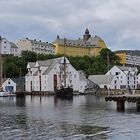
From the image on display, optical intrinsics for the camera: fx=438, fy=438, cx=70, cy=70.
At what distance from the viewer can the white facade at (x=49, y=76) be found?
486 ft

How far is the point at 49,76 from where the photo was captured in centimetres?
14800

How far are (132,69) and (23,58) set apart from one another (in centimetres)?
4920

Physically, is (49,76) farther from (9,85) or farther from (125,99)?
(125,99)

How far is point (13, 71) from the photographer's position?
173 meters

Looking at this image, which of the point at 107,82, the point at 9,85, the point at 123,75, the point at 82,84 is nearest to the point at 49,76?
the point at 9,85

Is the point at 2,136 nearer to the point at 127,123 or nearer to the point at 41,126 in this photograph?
the point at 41,126

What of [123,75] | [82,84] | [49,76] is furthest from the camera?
[123,75]

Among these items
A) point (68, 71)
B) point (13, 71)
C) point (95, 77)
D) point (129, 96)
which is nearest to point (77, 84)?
point (68, 71)

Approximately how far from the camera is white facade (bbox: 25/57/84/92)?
148250mm

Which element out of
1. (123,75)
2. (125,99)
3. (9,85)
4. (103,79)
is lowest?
(125,99)

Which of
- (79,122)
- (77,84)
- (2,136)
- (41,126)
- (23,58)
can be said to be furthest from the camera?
(23,58)

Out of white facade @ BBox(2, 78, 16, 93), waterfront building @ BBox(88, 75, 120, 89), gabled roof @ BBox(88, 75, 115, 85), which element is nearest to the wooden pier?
white facade @ BBox(2, 78, 16, 93)

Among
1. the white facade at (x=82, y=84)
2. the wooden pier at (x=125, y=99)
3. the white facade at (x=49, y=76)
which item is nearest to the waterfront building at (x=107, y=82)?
the white facade at (x=82, y=84)

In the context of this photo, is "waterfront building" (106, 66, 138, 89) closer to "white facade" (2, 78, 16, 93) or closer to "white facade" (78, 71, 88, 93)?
"white facade" (78, 71, 88, 93)
